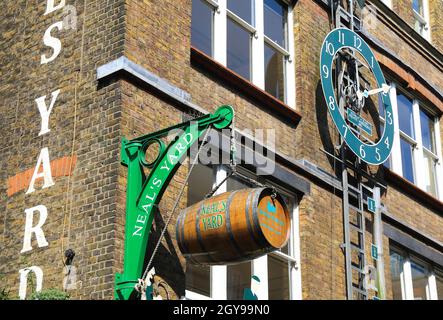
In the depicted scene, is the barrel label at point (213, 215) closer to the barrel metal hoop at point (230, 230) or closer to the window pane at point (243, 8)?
the barrel metal hoop at point (230, 230)

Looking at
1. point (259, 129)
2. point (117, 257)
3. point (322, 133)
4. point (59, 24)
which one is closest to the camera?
point (117, 257)

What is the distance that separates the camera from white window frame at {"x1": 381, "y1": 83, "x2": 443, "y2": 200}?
1669 centimetres

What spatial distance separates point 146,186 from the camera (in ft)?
33.8

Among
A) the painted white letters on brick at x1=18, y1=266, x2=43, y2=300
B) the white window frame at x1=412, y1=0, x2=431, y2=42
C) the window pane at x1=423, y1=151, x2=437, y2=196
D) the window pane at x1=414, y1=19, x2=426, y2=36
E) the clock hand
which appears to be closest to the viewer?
the painted white letters on brick at x1=18, y1=266, x2=43, y2=300

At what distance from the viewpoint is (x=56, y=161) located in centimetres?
1123

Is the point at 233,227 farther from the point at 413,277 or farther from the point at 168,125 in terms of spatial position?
the point at 413,277

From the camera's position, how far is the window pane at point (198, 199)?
1147cm

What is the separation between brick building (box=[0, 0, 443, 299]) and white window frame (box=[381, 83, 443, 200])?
320 mm

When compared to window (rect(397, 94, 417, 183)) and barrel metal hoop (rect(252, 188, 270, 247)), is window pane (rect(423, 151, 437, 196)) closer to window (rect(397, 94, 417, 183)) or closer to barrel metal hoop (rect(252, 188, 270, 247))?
window (rect(397, 94, 417, 183))

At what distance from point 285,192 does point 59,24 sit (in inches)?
157

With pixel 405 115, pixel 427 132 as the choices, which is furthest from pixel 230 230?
pixel 427 132

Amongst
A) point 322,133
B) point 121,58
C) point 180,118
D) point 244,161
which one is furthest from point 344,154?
point 121,58

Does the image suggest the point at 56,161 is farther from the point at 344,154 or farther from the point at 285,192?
the point at 344,154

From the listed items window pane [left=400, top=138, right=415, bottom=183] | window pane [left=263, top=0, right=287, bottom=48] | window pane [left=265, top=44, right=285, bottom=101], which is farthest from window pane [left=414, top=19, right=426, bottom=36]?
window pane [left=265, top=44, right=285, bottom=101]
